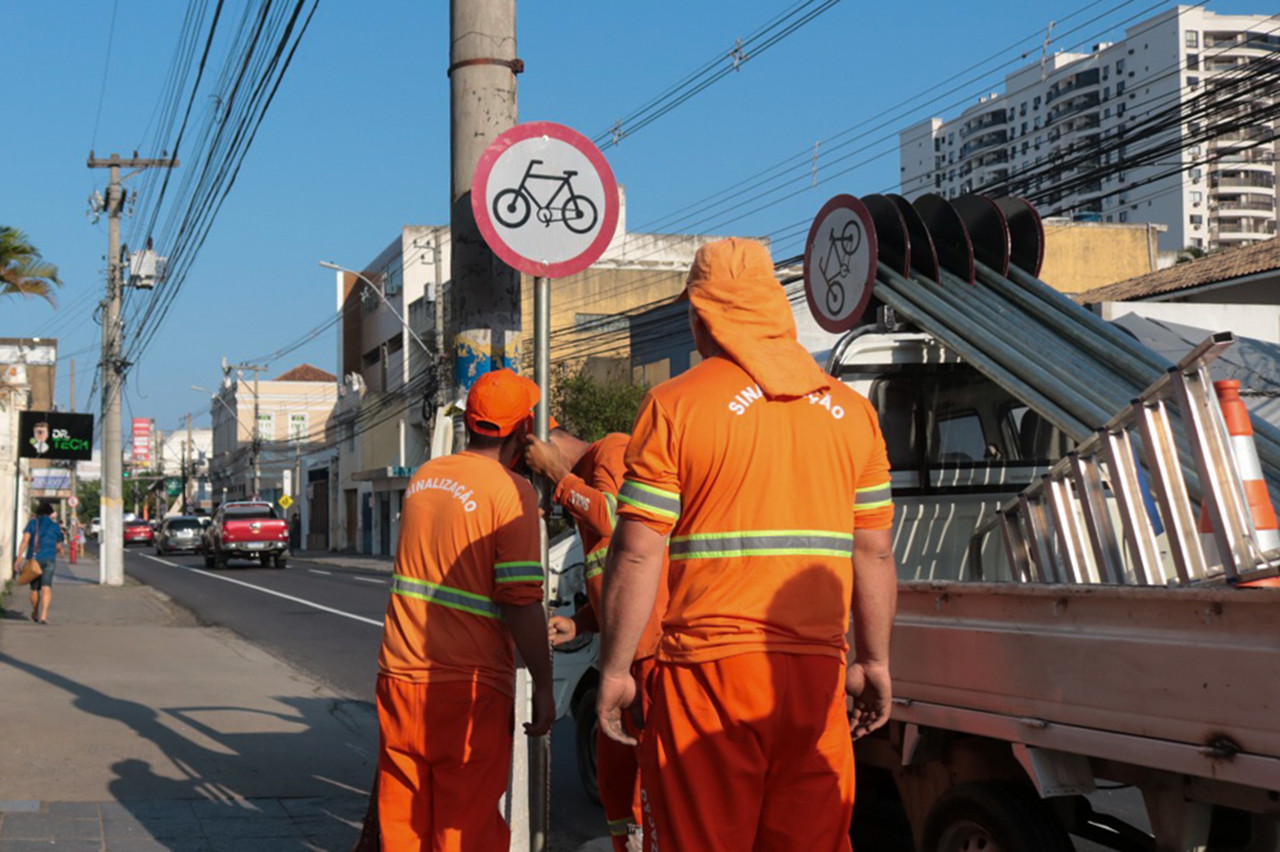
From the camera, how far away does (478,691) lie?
13.9 feet

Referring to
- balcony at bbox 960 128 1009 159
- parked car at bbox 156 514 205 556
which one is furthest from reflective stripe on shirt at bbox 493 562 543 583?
balcony at bbox 960 128 1009 159

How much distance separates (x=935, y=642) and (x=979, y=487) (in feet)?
8.39

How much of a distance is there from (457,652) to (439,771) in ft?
1.12

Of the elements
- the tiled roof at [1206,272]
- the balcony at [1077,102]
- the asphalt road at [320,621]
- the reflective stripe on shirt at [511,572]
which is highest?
the balcony at [1077,102]

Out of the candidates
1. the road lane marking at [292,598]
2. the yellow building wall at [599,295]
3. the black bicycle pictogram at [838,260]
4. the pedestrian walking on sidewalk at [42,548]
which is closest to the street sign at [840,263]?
the black bicycle pictogram at [838,260]

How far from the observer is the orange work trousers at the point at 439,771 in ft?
13.6

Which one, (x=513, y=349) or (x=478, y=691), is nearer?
(x=478, y=691)

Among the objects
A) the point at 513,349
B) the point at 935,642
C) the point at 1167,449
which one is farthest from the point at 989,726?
the point at 513,349

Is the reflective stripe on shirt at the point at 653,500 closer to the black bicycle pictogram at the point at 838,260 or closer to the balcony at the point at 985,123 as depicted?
the black bicycle pictogram at the point at 838,260

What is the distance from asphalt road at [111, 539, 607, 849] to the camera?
7.99 meters

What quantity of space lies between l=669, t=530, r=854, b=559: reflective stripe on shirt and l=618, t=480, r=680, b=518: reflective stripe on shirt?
0.08 m

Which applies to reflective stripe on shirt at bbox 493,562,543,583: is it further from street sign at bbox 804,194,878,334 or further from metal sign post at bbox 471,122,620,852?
street sign at bbox 804,194,878,334

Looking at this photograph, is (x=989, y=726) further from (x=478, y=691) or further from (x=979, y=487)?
(x=979, y=487)

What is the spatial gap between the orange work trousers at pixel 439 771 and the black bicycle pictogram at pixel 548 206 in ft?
6.21
